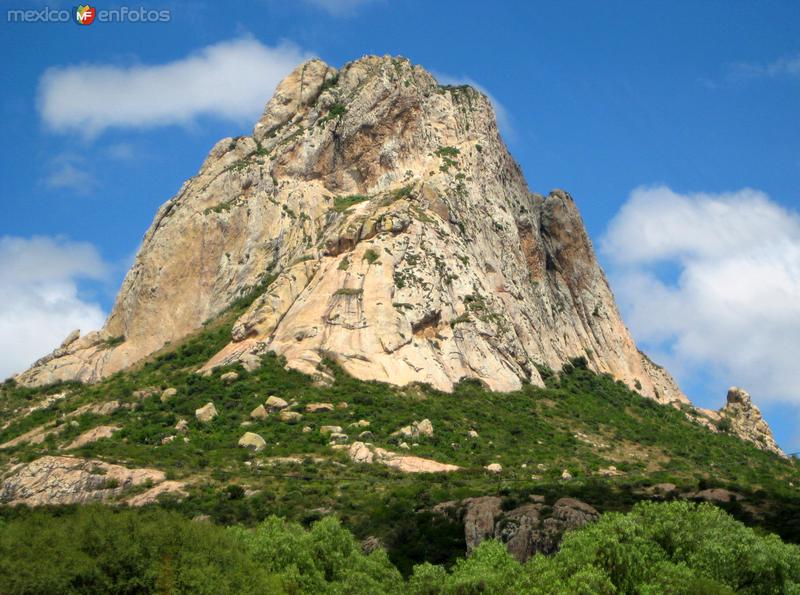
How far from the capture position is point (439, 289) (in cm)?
12000

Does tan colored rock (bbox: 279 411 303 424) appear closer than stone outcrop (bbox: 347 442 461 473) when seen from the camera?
No

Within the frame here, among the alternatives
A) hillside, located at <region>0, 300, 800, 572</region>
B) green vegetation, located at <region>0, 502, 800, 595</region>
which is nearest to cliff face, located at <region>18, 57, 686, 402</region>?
hillside, located at <region>0, 300, 800, 572</region>

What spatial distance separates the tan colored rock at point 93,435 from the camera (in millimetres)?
96562

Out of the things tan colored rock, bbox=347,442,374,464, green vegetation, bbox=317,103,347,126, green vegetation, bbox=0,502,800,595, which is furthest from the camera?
green vegetation, bbox=317,103,347,126

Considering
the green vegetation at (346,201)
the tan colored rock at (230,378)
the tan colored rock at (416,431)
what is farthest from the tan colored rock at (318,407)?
the green vegetation at (346,201)

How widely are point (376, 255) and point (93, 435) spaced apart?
36732 millimetres

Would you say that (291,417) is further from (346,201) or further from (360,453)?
(346,201)

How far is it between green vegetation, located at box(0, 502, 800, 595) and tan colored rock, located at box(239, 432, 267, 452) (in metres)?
32.0

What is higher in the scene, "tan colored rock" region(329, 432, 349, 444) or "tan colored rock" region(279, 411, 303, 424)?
"tan colored rock" region(279, 411, 303, 424)

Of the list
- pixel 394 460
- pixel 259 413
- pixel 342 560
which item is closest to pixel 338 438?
pixel 394 460

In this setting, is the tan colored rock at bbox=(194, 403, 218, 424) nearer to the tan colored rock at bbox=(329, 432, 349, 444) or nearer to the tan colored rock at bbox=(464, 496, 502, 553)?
the tan colored rock at bbox=(329, 432, 349, 444)

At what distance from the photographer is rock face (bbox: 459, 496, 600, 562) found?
64125 millimetres

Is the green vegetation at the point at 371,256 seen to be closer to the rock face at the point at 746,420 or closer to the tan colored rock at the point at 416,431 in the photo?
the tan colored rock at the point at 416,431

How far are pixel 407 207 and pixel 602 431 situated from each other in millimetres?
33519
